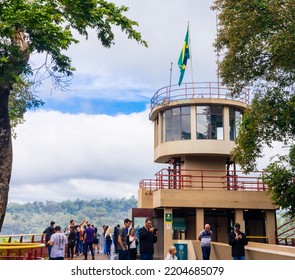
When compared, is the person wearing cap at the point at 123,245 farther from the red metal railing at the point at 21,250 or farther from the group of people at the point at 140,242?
the red metal railing at the point at 21,250

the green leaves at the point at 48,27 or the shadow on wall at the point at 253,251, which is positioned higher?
the green leaves at the point at 48,27

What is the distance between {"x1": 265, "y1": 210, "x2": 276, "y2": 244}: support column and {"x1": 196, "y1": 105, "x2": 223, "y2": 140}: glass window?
238 inches

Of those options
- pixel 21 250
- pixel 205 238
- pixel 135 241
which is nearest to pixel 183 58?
pixel 205 238

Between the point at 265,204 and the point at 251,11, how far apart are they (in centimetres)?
1258

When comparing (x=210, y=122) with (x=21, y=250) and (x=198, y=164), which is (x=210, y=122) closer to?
(x=198, y=164)

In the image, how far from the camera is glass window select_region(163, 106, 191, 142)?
98.9 feet

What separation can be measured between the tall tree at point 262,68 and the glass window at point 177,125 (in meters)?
6.92

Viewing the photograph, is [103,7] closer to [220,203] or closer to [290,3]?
[290,3]

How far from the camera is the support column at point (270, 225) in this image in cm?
2664

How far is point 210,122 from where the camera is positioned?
98.9ft

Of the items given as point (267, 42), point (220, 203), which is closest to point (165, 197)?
point (220, 203)

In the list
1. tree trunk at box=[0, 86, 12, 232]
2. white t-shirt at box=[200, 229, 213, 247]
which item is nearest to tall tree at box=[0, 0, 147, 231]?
tree trunk at box=[0, 86, 12, 232]

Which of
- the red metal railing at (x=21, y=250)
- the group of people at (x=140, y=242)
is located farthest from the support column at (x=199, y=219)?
the red metal railing at (x=21, y=250)

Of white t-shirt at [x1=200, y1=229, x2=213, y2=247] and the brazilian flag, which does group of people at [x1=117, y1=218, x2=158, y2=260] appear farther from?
the brazilian flag
